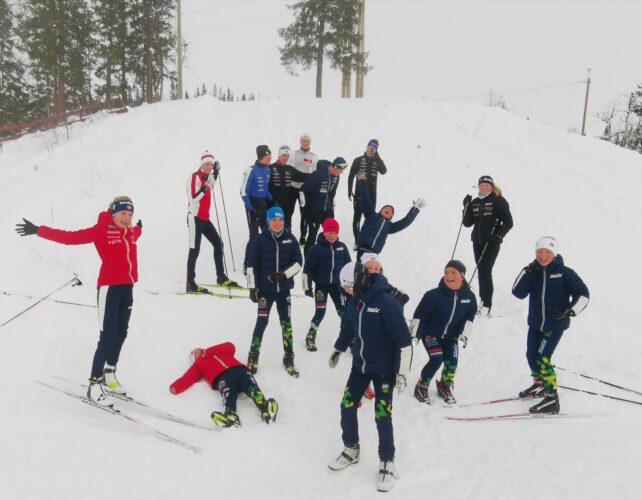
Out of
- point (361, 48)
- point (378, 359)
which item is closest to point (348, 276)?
point (378, 359)

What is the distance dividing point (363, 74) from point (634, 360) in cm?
2365

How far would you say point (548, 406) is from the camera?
4570mm

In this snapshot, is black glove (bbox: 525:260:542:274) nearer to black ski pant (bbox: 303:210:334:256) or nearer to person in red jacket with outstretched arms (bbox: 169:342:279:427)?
person in red jacket with outstretched arms (bbox: 169:342:279:427)

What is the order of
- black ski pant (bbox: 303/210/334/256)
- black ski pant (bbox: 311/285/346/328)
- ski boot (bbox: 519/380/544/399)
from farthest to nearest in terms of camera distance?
black ski pant (bbox: 303/210/334/256)
black ski pant (bbox: 311/285/346/328)
ski boot (bbox: 519/380/544/399)

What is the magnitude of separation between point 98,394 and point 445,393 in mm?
3852

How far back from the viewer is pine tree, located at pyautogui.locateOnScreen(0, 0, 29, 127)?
2969 centimetres

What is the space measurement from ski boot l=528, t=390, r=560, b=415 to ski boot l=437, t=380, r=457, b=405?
0.82 m

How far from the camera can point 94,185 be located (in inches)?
471

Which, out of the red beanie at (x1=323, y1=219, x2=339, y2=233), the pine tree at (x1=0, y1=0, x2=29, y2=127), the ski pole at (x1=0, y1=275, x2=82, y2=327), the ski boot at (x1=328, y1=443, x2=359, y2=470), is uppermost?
the pine tree at (x1=0, y1=0, x2=29, y2=127)

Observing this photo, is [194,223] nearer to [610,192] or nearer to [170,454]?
[170,454]

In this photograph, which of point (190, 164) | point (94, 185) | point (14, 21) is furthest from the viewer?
point (14, 21)

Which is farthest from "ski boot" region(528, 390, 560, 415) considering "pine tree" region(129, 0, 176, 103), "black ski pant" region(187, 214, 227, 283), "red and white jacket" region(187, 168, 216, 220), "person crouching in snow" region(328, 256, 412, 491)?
"pine tree" region(129, 0, 176, 103)

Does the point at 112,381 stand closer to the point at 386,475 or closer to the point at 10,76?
the point at 386,475

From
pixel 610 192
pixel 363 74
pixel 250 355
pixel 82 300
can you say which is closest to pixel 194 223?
pixel 82 300
